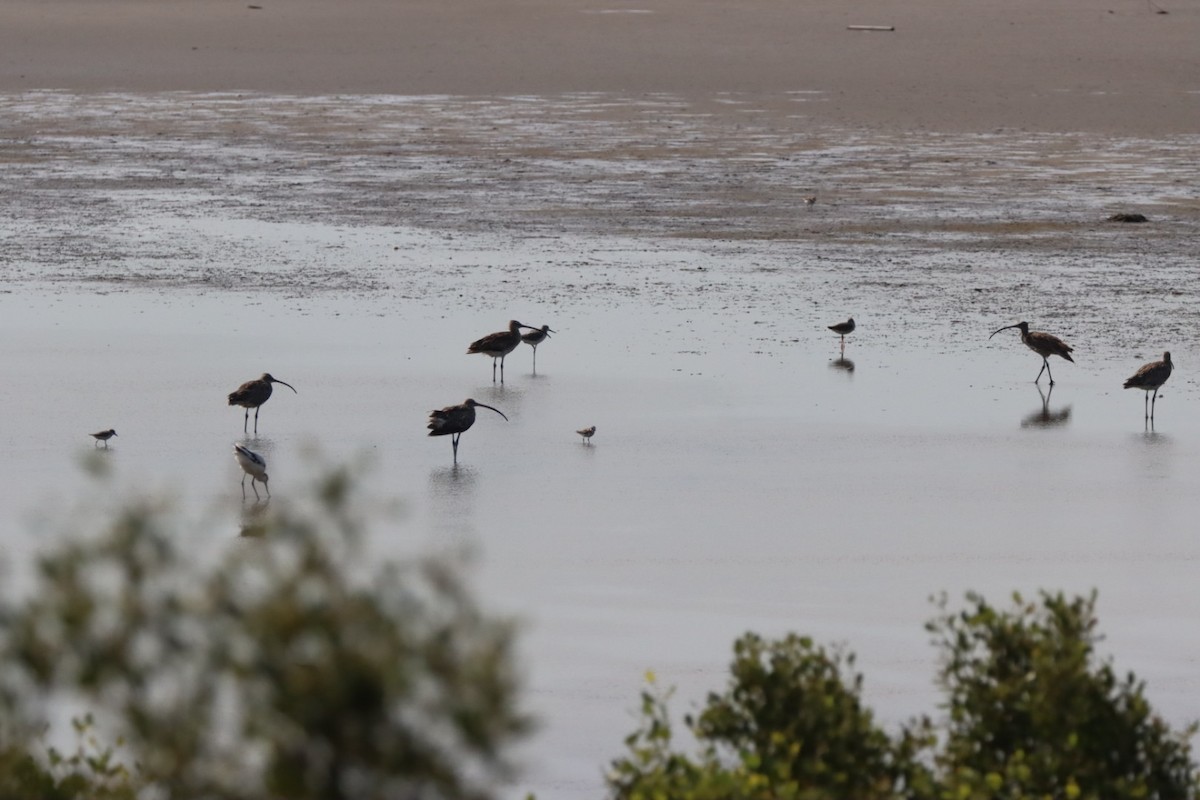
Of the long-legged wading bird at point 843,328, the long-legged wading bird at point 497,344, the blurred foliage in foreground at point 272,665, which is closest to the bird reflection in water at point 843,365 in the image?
the long-legged wading bird at point 843,328

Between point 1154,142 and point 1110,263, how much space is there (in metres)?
14.2

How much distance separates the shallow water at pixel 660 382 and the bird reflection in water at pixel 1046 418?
0.13 ft

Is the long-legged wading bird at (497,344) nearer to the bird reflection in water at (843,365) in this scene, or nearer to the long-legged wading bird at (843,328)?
the bird reflection in water at (843,365)

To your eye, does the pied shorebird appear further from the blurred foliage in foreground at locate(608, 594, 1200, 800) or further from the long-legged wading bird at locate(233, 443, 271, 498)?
the blurred foliage in foreground at locate(608, 594, 1200, 800)

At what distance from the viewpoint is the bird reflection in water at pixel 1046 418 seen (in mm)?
15609

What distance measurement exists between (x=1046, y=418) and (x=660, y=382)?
3.19m

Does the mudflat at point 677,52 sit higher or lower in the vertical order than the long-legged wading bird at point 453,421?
higher

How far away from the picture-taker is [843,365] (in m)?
17.7

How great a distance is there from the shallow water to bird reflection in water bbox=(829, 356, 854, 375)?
7cm

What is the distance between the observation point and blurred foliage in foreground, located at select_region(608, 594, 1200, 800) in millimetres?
6555

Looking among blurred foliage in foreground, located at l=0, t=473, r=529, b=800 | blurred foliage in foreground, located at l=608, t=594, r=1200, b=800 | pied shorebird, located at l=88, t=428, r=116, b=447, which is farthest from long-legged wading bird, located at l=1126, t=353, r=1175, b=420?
blurred foliage in foreground, located at l=0, t=473, r=529, b=800

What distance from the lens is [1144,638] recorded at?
10.4 metres

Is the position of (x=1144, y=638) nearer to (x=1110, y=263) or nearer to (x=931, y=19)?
(x=1110, y=263)

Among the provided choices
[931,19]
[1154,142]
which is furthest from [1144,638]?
[931,19]
